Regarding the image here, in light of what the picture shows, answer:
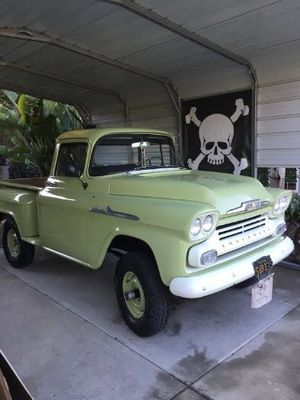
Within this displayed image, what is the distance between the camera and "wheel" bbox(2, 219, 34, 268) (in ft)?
16.8

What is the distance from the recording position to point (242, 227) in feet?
10.8

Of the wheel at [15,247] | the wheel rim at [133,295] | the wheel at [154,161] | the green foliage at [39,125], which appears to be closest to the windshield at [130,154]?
the wheel at [154,161]

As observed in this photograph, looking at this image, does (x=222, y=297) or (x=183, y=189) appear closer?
(x=183, y=189)

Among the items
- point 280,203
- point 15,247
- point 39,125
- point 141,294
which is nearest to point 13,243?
point 15,247

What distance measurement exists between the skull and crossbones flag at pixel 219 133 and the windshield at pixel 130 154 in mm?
1926

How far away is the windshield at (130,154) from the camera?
3959 mm

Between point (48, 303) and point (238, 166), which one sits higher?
point (238, 166)

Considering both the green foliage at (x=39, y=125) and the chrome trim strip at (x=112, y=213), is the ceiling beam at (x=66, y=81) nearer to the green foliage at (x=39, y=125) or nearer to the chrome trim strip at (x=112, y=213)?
the green foliage at (x=39, y=125)

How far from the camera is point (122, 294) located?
352 centimetres

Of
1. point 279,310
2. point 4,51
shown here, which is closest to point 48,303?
point 279,310

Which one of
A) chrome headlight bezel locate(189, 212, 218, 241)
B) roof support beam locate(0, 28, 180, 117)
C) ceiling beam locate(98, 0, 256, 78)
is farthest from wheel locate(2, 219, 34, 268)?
ceiling beam locate(98, 0, 256, 78)

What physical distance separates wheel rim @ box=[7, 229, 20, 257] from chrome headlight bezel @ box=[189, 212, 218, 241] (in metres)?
3.28

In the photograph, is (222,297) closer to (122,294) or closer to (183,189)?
(122,294)

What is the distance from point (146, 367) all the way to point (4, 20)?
4.32 meters
